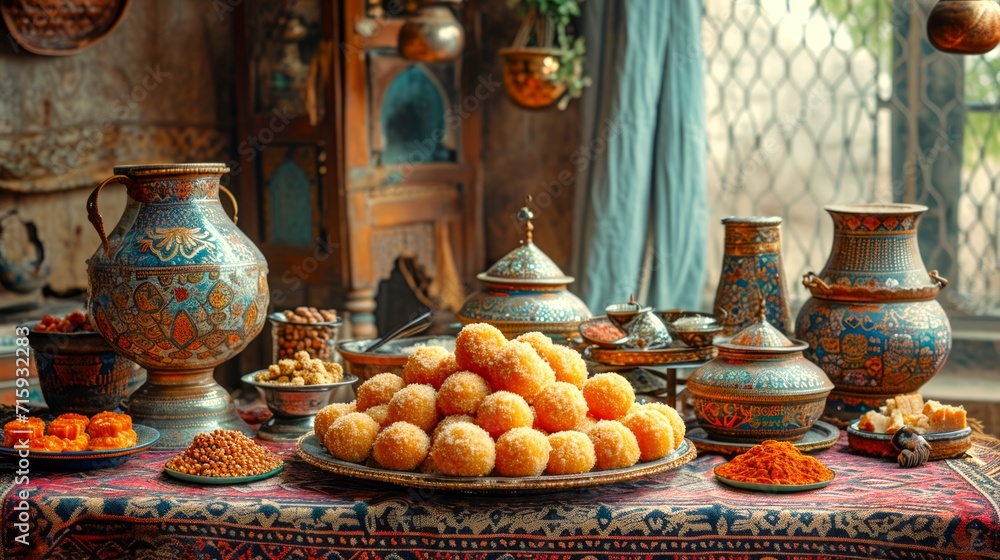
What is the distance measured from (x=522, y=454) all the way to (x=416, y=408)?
9.3 inches

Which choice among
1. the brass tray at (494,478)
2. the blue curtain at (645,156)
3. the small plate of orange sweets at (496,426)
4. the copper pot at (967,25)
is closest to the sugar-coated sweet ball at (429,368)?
the small plate of orange sweets at (496,426)

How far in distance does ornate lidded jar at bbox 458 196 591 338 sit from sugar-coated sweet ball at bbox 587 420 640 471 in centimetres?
67

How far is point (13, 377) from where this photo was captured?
4164 mm

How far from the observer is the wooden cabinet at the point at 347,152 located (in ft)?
14.8

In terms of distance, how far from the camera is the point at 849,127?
449 centimetres

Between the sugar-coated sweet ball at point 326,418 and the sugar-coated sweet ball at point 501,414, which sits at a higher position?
the sugar-coated sweet ball at point 501,414

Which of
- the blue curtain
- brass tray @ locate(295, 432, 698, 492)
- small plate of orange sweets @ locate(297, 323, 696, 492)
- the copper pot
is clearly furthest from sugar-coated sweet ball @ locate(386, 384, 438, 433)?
the blue curtain

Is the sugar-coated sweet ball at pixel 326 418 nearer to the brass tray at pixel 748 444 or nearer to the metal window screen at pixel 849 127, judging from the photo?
the brass tray at pixel 748 444

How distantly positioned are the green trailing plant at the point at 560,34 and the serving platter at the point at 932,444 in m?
2.34

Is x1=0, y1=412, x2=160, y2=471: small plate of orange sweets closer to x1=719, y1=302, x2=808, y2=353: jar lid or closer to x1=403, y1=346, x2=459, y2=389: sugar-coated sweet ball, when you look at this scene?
x1=403, y1=346, x2=459, y2=389: sugar-coated sweet ball

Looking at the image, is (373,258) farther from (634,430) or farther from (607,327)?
(634,430)

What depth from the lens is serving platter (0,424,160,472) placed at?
2240mm

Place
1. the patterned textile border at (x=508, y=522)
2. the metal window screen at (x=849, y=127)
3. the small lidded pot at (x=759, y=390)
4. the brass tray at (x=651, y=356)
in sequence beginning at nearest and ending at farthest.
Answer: the patterned textile border at (x=508, y=522) < the small lidded pot at (x=759, y=390) < the brass tray at (x=651, y=356) < the metal window screen at (x=849, y=127)

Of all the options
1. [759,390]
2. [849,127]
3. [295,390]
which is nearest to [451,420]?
[295,390]
